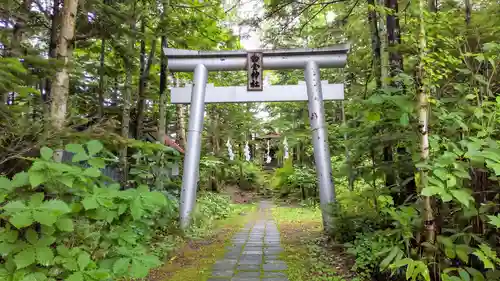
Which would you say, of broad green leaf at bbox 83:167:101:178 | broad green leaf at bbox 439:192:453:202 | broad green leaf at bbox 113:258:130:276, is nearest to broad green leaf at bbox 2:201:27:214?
broad green leaf at bbox 83:167:101:178

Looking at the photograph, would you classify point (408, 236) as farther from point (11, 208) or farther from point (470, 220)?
point (11, 208)

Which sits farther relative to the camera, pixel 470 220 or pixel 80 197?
pixel 470 220

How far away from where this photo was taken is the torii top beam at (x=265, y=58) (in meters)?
6.70

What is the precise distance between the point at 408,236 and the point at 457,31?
8.62 feet

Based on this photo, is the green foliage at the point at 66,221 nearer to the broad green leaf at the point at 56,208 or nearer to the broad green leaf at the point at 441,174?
the broad green leaf at the point at 56,208

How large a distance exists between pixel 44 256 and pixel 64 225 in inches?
7.6

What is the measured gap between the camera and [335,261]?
4.55 m

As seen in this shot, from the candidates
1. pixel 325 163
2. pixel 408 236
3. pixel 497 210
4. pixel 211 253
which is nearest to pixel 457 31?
pixel 497 210

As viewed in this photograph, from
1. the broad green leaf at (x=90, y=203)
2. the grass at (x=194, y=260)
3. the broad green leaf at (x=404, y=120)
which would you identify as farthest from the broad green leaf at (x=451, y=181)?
the grass at (x=194, y=260)

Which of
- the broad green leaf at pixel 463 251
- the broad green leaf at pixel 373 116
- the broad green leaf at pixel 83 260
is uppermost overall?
the broad green leaf at pixel 373 116

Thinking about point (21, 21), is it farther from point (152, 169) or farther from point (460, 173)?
point (460, 173)

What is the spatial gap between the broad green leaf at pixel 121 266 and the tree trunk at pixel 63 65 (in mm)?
1464

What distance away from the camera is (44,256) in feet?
6.26

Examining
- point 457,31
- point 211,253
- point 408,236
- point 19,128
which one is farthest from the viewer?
point 211,253
